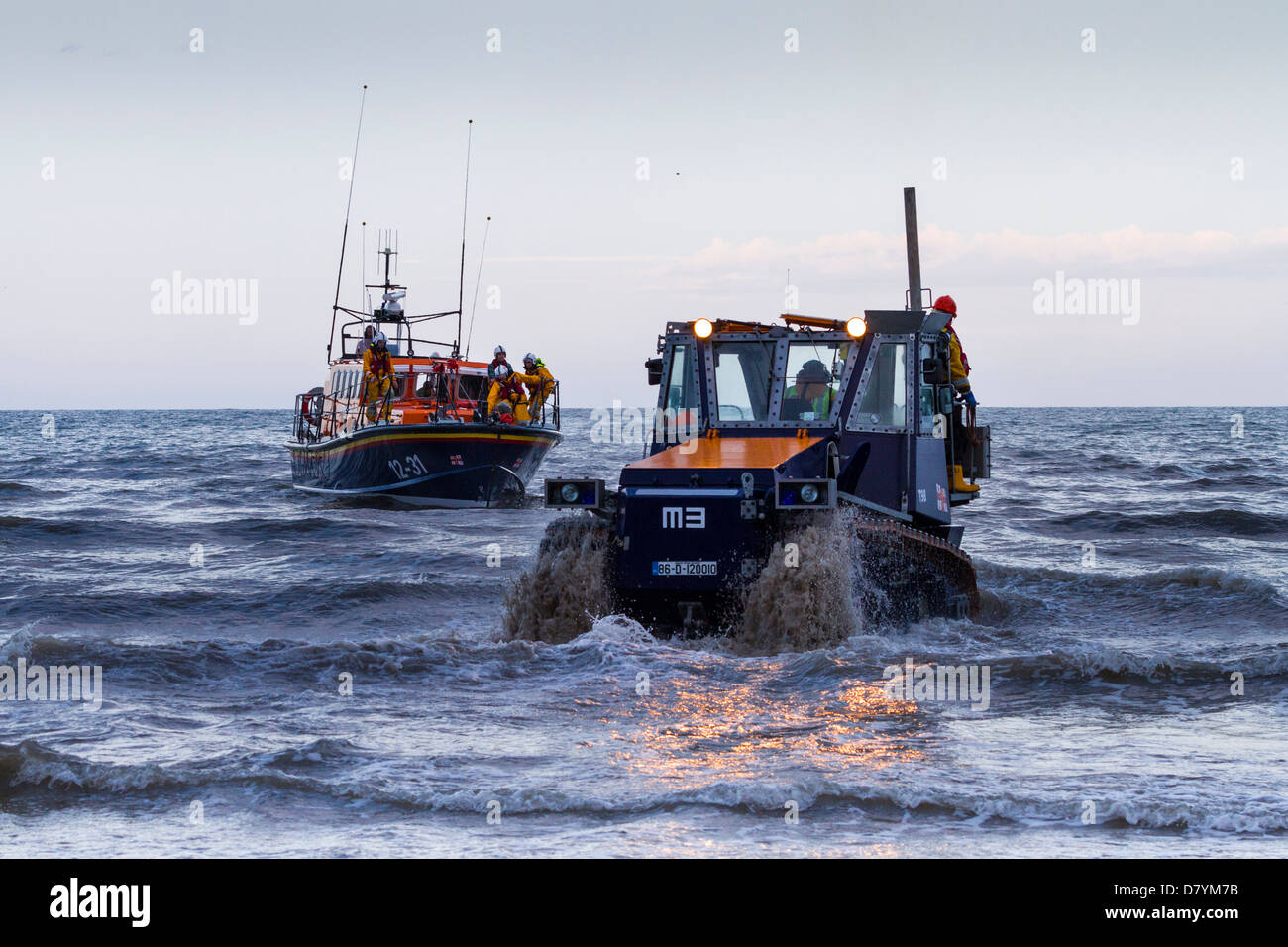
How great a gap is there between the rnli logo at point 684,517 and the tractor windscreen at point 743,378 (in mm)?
2019

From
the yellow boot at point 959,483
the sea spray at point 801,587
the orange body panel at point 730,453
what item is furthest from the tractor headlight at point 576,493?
the yellow boot at point 959,483

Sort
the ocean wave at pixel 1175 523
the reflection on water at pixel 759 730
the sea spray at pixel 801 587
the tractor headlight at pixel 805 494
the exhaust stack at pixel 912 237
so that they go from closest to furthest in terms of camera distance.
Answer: the reflection on water at pixel 759 730, the tractor headlight at pixel 805 494, the sea spray at pixel 801 587, the exhaust stack at pixel 912 237, the ocean wave at pixel 1175 523

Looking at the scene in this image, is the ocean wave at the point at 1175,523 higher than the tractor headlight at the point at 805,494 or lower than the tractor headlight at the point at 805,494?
lower

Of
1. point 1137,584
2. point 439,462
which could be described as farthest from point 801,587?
point 439,462

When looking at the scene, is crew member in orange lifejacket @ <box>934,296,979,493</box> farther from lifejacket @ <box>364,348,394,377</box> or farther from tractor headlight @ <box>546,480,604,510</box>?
lifejacket @ <box>364,348,394,377</box>

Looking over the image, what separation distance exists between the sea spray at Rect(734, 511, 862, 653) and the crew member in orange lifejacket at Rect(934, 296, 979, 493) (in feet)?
9.16

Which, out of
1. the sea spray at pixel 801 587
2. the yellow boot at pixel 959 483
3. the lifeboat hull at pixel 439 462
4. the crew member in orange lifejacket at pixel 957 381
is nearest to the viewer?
the sea spray at pixel 801 587

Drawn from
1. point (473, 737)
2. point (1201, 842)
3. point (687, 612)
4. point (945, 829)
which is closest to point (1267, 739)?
point (1201, 842)

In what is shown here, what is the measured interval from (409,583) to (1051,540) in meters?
10.8

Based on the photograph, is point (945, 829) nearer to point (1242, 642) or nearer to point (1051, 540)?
point (1242, 642)

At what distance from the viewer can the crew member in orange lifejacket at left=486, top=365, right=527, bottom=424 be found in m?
25.0

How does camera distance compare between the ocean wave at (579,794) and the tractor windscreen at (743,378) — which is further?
the tractor windscreen at (743,378)

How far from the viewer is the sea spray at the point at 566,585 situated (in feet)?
32.3

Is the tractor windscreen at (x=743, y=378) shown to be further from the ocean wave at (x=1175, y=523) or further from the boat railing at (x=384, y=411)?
the boat railing at (x=384, y=411)
